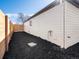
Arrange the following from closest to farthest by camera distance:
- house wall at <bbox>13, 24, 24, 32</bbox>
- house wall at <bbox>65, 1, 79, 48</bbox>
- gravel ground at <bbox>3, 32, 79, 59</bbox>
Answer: gravel ground at <bbox>3, 32, 79, 59</bbox>, house wall at <bbox>65, 1, 79, 48</bbox>, house wall at <bbox>13, 24, 24, 32</bbox>

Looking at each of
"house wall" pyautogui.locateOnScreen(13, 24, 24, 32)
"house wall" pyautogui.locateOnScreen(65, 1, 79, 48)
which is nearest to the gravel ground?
"house wall" pyautogui.locateOnScreen(65, 1, 79, 48)

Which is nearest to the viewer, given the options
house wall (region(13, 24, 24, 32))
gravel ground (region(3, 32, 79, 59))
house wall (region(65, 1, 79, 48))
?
gravel ground (region(3, 32, 79, 59))

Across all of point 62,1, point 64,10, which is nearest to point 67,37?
point 64,10

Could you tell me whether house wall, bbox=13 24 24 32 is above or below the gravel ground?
above

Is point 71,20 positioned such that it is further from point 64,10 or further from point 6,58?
point 6,58

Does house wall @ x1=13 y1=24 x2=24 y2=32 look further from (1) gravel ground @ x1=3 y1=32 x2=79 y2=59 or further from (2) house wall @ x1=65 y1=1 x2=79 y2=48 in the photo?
(2) house wall @ x1=65 y1=1 x2=79 y2=48

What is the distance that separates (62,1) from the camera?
8430 millimetres

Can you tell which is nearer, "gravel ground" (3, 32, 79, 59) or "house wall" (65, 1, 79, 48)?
"gravel ground" (3, 32, 79, 59)

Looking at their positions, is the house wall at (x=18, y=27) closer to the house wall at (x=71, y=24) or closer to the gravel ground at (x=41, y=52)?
the gravel ground at (x=41, y=52)

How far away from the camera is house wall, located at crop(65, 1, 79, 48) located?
26.7 feet

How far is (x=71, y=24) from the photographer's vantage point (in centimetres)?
831

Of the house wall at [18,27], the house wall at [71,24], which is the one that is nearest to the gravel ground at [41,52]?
the house wall at [71,24]

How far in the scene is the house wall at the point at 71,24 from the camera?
321 inches

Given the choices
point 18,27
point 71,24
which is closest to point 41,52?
point 71,24
